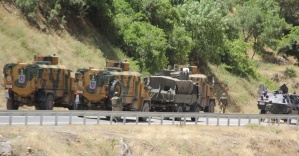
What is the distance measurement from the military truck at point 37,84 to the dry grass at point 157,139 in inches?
275

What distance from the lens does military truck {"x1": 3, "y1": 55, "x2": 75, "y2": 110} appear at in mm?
32625

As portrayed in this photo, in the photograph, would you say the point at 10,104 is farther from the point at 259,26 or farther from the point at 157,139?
the point at 259,26

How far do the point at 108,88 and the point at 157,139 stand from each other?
6.79 m

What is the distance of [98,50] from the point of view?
5053 centimetres

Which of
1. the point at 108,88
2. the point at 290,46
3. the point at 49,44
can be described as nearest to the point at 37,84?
the point at 108,88

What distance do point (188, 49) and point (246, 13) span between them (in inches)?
896

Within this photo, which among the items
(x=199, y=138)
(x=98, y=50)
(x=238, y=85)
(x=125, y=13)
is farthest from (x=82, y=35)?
(x=199, y=138)

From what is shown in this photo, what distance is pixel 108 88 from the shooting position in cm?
3244

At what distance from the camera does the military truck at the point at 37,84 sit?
32625 mm

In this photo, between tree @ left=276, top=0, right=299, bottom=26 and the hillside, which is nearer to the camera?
the hillside

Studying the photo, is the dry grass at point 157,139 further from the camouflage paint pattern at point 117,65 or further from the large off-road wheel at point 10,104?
the large off-road wheel at point 10,104

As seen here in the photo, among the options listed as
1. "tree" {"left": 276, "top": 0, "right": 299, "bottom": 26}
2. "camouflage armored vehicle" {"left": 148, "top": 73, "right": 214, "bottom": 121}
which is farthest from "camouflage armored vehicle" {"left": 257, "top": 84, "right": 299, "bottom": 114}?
"tree" {"left": 276, "top": 0, "right": 299, "bottom": 26}

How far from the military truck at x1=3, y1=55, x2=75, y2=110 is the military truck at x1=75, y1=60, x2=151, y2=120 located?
141 cm

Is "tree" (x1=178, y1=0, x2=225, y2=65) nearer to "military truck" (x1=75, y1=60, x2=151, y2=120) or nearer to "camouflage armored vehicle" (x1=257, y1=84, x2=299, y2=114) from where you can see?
"camouflage armored vehicle" (x1=257, y1=84, x2=299, y2=114)
